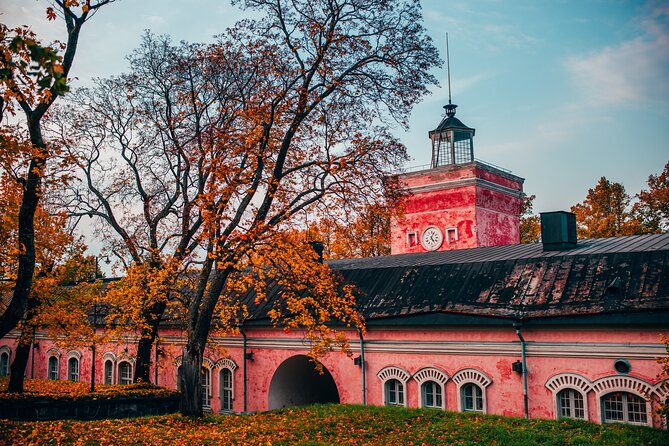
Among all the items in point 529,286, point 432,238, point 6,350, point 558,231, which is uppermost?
point 432,238

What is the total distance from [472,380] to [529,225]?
97.7 ft

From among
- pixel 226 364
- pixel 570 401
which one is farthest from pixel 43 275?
pixel 570 401

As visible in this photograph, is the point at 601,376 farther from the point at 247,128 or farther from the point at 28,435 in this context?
the point at 28,435

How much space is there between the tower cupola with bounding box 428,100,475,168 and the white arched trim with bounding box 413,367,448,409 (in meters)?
20.0

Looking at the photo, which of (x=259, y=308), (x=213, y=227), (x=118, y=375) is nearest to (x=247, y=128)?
(x=213, y=227)

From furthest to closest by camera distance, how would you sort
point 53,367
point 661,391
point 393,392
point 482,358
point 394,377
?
1. point 53,367
2. point 393,392
3. point 394,377
4. point 482,358
5. point 661,391

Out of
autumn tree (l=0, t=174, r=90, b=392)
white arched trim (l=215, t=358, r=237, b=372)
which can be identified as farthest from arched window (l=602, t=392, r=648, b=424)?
autumn tree (l=0, t=174, r=90, b=392)

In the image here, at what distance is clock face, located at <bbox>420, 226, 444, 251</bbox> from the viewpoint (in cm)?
3534

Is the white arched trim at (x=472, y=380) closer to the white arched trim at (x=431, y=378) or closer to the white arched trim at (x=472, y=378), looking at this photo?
the white arched trim at (x=472, y=378)

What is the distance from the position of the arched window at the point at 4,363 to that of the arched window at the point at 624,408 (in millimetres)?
36128

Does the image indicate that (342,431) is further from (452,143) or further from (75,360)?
(452,143)

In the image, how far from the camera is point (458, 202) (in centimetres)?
3497

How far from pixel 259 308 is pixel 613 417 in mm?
13511

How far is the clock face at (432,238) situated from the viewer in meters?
35.3
